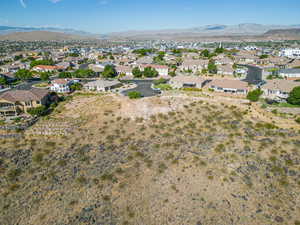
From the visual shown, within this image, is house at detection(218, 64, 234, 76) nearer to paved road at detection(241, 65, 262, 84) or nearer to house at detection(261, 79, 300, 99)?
paved road at detection(241, 65, 262, 84)

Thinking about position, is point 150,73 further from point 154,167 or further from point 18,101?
point 154,167

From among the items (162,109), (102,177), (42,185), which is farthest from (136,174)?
(162,109)

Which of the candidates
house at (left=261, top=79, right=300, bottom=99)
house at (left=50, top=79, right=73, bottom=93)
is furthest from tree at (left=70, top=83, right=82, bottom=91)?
house at (left=261, top=79, right=300, bottom=99)

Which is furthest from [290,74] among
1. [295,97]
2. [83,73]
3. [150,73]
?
[83,73]

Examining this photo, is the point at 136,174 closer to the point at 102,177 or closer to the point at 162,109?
the point at 102,177

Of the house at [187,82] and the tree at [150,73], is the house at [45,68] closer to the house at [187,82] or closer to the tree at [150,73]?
the tree at [150,73]

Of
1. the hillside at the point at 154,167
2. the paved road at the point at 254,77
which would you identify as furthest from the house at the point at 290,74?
the hillside at the point at 154,167
